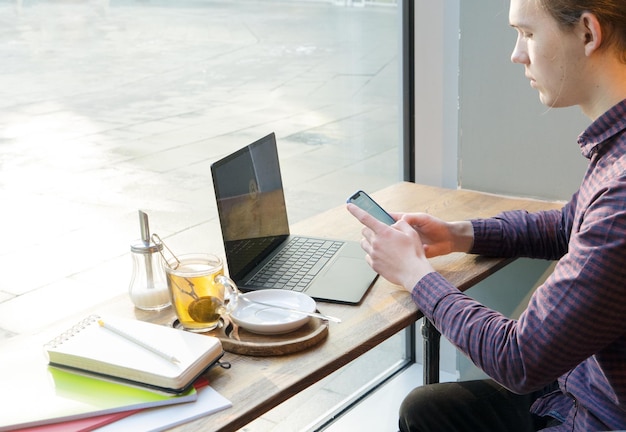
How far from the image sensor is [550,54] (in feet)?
4.10

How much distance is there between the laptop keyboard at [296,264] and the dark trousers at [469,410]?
30 centimetres

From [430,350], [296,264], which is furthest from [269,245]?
[430,350]

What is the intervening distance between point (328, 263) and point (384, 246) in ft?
0.66

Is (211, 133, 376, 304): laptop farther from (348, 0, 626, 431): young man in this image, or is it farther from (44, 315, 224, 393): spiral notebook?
(44, 315, 224, 393): spiral notebook

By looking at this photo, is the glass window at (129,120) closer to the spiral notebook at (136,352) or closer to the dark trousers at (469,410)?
the spiral notebook at (136,352)

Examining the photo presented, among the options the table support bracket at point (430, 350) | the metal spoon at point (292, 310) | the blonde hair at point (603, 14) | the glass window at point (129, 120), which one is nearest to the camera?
the blonde hair at point (603, 14)

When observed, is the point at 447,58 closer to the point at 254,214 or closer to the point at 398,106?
the point at 398,106

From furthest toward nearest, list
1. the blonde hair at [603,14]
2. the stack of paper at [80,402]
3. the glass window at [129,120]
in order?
the glass window at [129,120]
the blonde hair at [603,14]
the stack of paper at [80,402]

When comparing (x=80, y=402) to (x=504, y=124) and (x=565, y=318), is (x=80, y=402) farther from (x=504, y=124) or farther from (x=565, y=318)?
(x=504, y=124)

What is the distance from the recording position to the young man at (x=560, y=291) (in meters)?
1.10

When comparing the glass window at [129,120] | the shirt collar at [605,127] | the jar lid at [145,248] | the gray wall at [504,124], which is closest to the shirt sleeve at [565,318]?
the shirt collar at [605,127]

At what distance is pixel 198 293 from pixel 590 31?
2.31 feet

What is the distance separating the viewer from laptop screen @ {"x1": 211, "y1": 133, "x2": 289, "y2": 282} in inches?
56.6

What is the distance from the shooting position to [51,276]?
1499 mm
